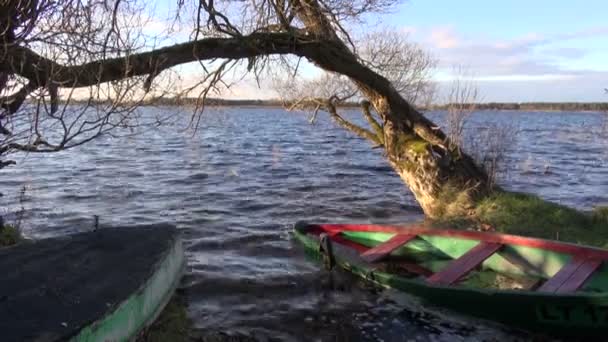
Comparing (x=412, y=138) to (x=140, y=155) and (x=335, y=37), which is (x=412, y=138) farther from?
(x=140, y=155)

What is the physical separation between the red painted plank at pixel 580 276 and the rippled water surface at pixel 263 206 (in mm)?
745

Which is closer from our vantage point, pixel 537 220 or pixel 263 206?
pixel 537 220

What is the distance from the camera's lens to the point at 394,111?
1323cm

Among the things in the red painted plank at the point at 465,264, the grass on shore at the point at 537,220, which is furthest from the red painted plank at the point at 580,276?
the grass on shore at the point at 537,220

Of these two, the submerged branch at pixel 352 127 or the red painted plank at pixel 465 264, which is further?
the submerged branch at pixel 352 127

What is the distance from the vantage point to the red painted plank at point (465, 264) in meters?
7.59

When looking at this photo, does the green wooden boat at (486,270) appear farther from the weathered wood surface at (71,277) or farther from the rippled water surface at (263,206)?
the weathered wood surface at (71,277)

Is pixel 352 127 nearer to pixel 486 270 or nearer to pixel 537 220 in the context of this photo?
pixel 537 220

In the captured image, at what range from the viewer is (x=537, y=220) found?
10.7m

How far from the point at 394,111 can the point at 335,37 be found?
6.77 ft

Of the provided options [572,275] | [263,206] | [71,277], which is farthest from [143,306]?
[263,206]

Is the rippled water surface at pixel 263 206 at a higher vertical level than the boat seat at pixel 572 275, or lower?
lower

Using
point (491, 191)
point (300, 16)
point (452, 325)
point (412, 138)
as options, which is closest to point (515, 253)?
point (452, 325)

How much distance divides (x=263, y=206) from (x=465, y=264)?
7.51 metres
